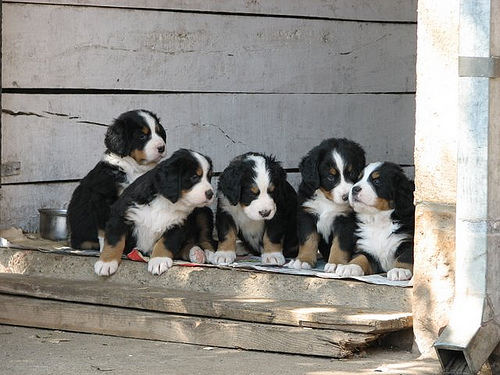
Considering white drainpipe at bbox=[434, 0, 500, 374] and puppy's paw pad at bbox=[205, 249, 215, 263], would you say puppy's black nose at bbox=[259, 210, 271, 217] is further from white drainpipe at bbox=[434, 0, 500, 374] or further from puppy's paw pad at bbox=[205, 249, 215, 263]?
white drainpipe at bbox=[434, 0, 500, 374]

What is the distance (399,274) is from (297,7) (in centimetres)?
309

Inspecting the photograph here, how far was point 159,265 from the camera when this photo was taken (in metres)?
6.22

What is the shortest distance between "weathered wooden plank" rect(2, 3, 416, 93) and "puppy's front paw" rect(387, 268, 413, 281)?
8.70 ft

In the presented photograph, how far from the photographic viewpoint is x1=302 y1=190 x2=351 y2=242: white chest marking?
6328mm

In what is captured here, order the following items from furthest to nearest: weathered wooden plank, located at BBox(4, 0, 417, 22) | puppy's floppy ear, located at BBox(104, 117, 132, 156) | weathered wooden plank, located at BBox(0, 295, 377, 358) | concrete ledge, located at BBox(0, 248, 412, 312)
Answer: weathered wooden plank, located at BBox(4, 0, 417, 22) → puppy's floppy ear, located at BBox(104, 117, 132, 156) → concrete ledge, located at BBox(0, 248, 412, 312) → weathered wooden plank, located at BBox(0, 295, 377, 358)

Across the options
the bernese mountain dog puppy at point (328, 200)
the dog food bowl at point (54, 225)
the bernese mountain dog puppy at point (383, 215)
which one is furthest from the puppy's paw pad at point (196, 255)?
the dog food bowl at point (54, 225)

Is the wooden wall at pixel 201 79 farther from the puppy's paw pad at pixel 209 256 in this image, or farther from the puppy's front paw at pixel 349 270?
the puppy's front paw at pixel 349 270

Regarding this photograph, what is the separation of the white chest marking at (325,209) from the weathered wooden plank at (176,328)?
101 cm

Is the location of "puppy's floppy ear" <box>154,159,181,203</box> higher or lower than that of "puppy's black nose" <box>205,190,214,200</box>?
higher

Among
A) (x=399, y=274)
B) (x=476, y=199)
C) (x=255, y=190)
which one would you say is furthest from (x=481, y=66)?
(x=255, y=190)

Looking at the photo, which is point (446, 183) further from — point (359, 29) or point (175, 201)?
point (359, 29)

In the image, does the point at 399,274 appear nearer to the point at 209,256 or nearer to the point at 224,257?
the point at 224,257

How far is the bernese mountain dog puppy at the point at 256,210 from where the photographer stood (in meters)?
6.30

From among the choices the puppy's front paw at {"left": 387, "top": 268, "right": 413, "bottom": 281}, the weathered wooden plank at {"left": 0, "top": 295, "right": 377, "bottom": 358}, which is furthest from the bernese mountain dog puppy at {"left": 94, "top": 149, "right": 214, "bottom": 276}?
the puppy's front paw at {"left": 387, "top": 268, "right": 413, "bottom": 281}
